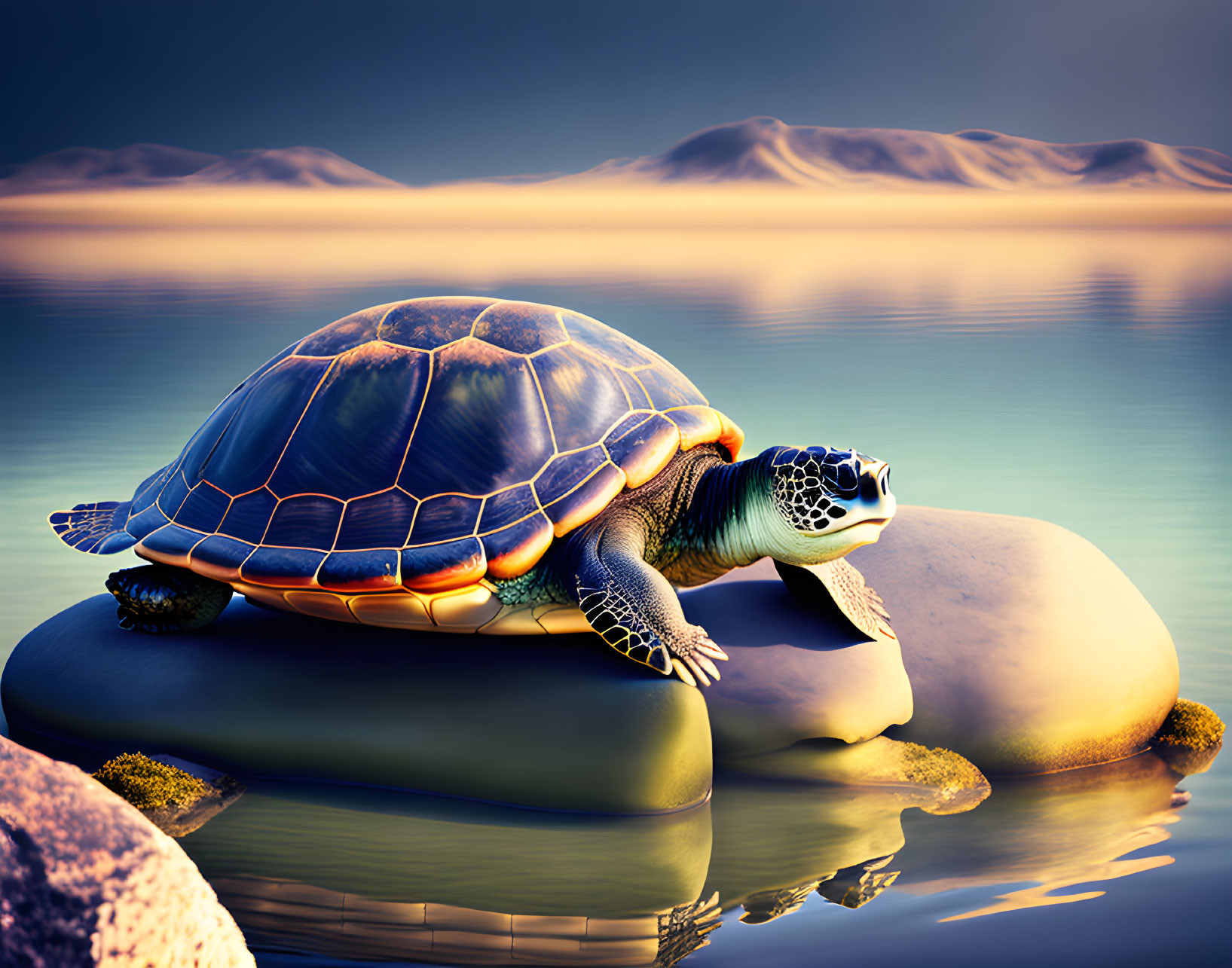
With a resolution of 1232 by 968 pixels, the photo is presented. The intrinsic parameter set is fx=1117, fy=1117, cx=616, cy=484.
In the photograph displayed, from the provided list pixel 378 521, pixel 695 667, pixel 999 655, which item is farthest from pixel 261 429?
pixel 999 655

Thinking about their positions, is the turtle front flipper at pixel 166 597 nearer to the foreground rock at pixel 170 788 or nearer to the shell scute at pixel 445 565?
the foreground rock at pixel 170 788

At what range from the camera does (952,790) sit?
3.88 m

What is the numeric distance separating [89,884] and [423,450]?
2179mm

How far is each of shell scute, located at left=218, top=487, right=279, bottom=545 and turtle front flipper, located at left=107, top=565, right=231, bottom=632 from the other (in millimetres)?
339

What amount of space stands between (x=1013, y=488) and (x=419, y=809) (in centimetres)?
538

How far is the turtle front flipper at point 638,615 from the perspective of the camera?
366 cm

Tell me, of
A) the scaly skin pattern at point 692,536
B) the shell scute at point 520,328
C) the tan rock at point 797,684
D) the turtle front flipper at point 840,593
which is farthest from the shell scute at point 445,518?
the turtle front flipper at point 840,593

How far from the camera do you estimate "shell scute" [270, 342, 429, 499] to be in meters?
3.99

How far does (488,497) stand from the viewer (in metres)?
3.86

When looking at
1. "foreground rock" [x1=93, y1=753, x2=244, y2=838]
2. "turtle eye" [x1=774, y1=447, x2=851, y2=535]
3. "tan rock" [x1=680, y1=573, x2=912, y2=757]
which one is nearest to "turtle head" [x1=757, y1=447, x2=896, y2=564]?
"turtle eye" [x1=774, y1=447, x2=851, y2=535]

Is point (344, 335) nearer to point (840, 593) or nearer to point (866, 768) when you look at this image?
point (840, 593)

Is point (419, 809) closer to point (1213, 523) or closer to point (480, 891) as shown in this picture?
point (480, 891)

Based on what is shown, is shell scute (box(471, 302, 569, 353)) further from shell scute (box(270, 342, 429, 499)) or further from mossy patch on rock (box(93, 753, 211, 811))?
mossy patch on rock (box(93, 753, 211, 811))

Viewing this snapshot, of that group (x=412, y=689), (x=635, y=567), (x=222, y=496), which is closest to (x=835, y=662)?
(x=635, y=567)
